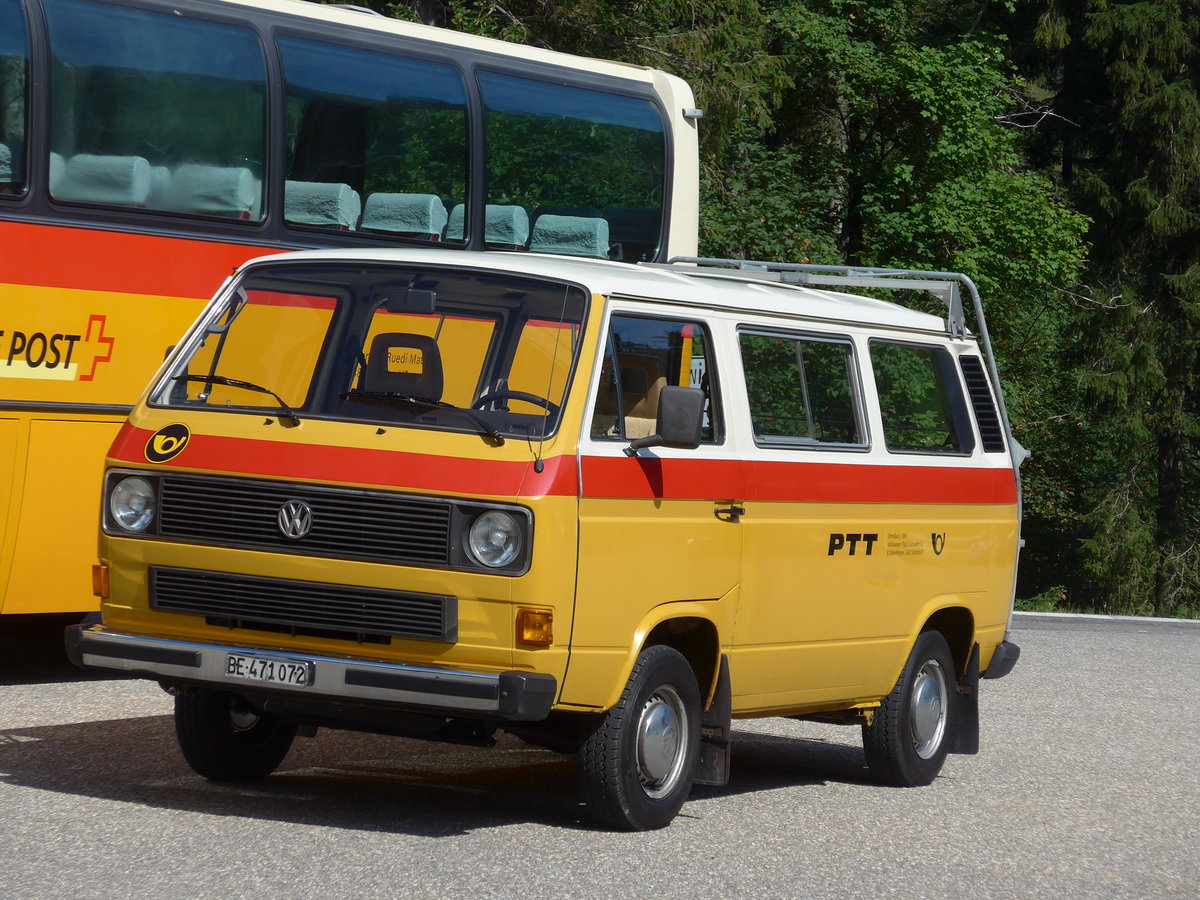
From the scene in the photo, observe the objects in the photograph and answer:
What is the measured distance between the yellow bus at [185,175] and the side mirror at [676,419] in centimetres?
505

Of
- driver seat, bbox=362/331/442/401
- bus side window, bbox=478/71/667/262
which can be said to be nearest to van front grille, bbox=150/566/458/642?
driver seat, bbox=362/331/442/401

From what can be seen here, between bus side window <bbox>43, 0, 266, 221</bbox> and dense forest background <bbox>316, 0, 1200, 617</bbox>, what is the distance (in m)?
17.5

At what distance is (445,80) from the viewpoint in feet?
44.3

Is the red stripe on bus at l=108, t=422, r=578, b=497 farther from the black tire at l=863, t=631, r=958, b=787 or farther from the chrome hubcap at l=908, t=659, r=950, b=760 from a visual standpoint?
the chrome hubcap at l=908, t=659, r=950, b=760

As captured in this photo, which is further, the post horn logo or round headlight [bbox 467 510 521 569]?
the post horn logo

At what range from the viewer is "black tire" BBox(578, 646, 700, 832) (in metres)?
7.60

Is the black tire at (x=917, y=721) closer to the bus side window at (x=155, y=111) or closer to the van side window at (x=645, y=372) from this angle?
the van side window at (x=645, y=372)

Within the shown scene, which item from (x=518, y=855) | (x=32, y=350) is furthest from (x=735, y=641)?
(x=32, y=350)

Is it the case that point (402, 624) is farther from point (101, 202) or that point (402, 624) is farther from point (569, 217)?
point (569, 217)

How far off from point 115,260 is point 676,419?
205 inches

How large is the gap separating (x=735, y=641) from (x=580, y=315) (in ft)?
5.24

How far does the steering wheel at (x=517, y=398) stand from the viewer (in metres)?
7.50

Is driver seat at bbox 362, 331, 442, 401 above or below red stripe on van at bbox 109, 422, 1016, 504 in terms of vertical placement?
above

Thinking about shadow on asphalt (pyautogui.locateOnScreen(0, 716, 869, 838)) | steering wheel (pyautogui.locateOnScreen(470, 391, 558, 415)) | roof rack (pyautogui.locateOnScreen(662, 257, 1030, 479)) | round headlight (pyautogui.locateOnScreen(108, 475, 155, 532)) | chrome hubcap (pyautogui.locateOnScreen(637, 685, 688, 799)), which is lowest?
shadow on asphalt (pyautogui.locateOnScreen(0, 716, 869, 838))
